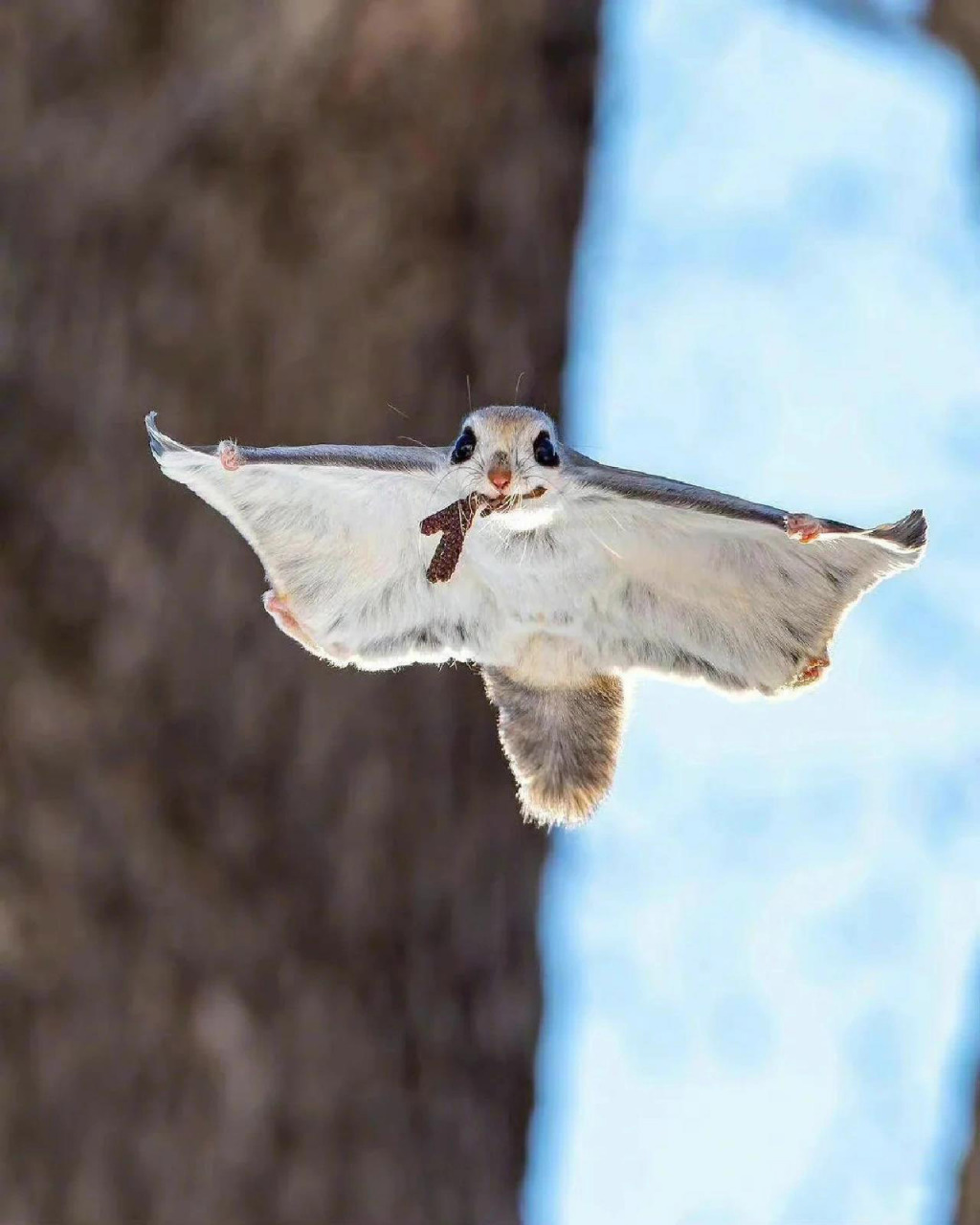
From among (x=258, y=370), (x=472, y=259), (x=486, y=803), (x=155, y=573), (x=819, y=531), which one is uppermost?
(x=472, y=259)

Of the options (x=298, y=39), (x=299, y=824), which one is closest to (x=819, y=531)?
(x=299, y=824)

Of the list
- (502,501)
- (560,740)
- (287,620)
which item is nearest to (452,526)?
(502,501)

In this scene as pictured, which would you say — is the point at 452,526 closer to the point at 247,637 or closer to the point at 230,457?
the point at 230,457

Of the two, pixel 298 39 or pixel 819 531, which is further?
pixel 298 39

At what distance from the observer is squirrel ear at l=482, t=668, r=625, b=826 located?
2.12 meters

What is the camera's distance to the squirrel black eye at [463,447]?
5.90ft

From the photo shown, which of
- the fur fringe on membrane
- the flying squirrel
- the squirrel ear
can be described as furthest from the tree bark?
the fur fringe on membrane

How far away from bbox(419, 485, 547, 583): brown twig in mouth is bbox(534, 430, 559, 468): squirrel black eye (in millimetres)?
102

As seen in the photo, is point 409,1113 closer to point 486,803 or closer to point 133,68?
point 486,803

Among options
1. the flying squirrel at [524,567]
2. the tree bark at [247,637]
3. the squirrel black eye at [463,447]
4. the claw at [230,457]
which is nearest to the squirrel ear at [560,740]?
the flying squirrel at [524,567]

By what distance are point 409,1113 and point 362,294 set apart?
1989 mm

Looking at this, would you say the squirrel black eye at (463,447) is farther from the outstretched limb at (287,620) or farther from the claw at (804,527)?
the claw at (804,527)

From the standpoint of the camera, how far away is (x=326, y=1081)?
12.8 feet

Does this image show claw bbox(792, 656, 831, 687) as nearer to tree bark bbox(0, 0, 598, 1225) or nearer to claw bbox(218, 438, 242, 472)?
claw bbox(218, 438, 242, 472)
